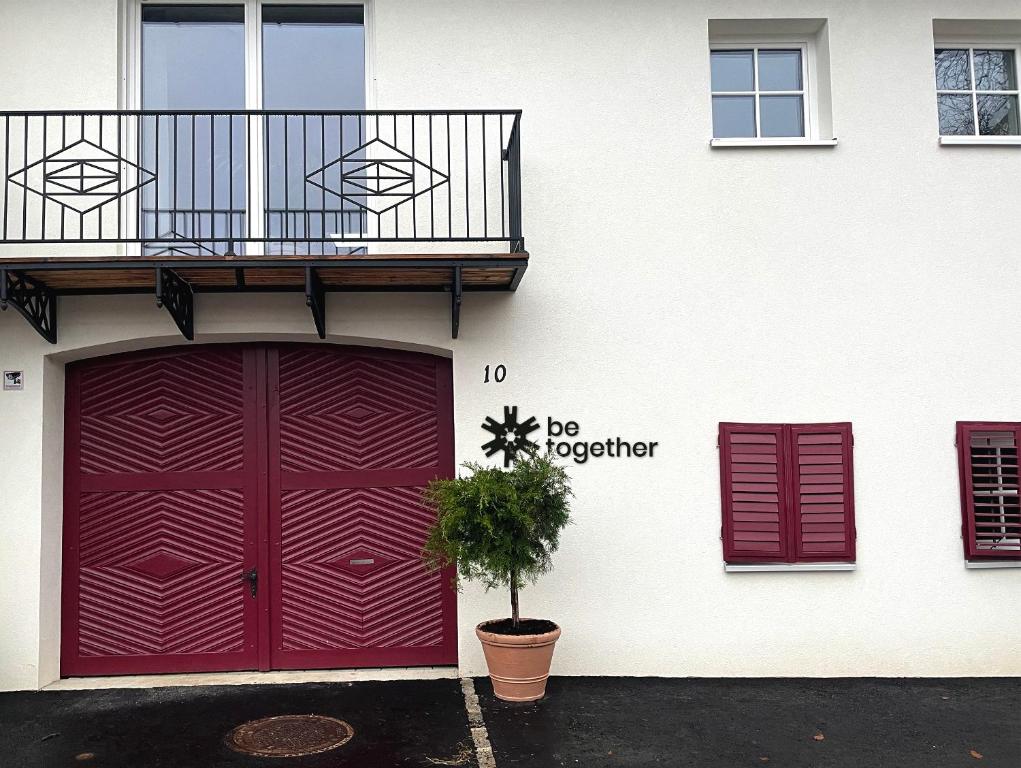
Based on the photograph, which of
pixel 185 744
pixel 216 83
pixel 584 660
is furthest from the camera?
pixel 216 83

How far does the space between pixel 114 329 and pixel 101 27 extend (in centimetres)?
225

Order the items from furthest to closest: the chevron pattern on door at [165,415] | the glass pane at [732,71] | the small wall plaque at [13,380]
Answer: the glass pane at [732,71] < the chevron pattern on door at [165,415] < the small wall plaque at [13,380]

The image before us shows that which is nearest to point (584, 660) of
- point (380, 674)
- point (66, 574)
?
point (380, 674)

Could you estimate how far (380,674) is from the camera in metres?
6.73

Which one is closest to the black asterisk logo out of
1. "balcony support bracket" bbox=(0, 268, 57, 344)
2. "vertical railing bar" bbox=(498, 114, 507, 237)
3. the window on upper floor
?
"vertical railing bar" bbox=(498, 114, 507, 237)

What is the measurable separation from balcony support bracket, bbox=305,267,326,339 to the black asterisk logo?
4.50ft

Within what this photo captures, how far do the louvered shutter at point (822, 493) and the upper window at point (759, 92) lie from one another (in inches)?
94.0

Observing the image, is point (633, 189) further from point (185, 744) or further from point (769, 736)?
point (185, 744)

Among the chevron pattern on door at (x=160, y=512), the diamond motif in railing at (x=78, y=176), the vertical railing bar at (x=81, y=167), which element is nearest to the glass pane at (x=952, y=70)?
the chevron pattern on door at (x=160, y=512)

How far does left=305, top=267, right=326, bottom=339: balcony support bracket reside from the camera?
237 inches

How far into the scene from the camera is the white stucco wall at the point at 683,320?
21.8 feet

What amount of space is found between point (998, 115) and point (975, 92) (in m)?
0.27

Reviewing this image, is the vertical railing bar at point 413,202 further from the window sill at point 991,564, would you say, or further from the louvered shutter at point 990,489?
the window sill at point 991,564

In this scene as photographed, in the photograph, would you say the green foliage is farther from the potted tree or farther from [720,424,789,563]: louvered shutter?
[720,424,789,563]: louvered shutter
